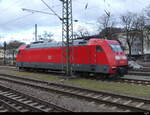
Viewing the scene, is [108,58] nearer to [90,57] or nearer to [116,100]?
[90,57]

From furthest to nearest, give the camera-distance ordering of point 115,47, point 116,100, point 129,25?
point 129,25 < point 115,47 < point 116,100

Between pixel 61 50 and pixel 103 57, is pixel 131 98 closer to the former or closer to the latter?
pixel 103 57

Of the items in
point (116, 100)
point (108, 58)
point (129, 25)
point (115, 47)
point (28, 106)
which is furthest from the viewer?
point (129, 25)

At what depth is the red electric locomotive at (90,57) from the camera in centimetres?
1667

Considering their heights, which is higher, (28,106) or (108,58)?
(108,58)

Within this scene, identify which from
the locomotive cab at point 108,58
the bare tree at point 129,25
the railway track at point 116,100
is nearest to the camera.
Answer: the railway track at point 116,100

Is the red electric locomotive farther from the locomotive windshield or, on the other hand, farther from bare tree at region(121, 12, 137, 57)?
bare tree at region(121, 12, 137, 57)

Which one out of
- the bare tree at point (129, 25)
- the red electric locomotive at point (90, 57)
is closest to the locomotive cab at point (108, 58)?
the red electric locomotive at point (90, 57)

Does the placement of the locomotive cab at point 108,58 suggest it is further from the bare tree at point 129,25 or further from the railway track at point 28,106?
the bare tree at point 129,25

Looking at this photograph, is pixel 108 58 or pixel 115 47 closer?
pixel 108 58

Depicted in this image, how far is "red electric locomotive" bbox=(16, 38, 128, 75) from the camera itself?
16.7 m

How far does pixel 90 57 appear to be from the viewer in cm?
1767

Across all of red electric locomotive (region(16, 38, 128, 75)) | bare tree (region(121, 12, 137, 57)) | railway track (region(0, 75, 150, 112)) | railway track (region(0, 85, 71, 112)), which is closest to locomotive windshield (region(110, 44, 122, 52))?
red electric locomotive (region(16, 38, 128, 75))

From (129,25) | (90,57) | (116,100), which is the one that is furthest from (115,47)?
(129,25)
